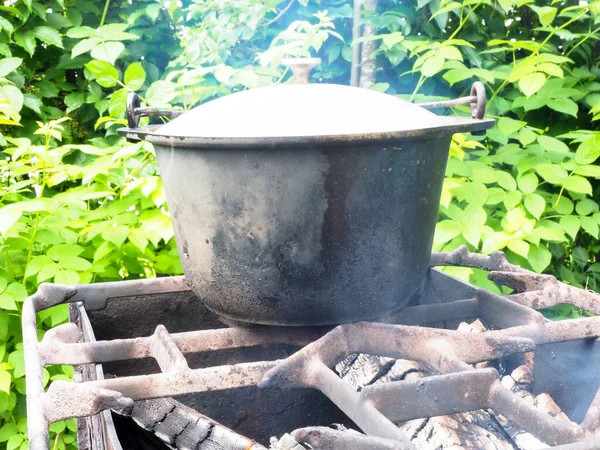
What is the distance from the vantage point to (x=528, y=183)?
8.27ft

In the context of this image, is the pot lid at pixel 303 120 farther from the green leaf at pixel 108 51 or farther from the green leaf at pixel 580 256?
the green leaf at pixel 580 256

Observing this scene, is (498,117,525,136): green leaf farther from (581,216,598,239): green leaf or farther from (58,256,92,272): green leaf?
(58,256,92,272): green leaf

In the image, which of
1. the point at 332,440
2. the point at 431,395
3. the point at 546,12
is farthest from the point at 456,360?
the point at 546,12

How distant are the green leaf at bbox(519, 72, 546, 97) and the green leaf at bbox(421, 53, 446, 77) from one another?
0.34 metres

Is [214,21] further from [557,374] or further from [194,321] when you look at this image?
[557,374]

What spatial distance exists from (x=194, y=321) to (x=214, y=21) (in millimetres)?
1816

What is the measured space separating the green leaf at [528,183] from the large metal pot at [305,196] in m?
1.33

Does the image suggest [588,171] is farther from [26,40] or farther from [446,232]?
[26,40]

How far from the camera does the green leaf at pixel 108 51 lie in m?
2.60

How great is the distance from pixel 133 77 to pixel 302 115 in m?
1.53

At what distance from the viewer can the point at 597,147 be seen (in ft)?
8.00

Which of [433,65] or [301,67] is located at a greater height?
[301,67]

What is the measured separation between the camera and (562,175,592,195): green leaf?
241cm

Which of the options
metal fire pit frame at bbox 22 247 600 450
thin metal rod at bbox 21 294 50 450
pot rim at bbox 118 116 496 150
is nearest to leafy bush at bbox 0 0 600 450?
metal fire pit frame at bbox 22 247 600 450
